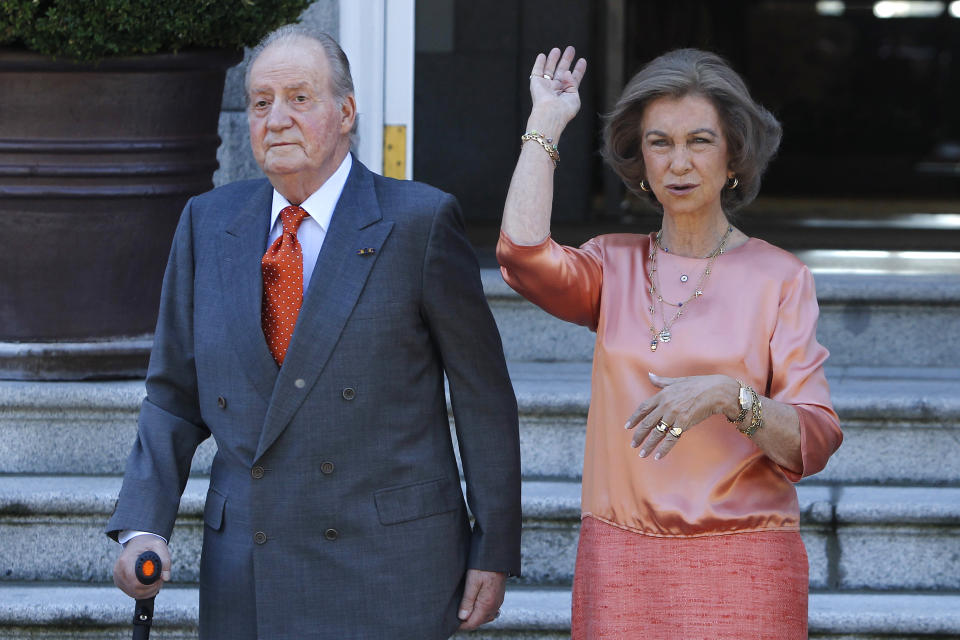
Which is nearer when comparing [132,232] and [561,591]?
[561,591]

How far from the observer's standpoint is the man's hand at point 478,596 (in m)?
2.50

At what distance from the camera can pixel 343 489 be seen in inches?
93.6

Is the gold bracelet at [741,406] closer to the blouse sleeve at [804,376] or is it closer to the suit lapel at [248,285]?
the blouse sleeve at [804,376]

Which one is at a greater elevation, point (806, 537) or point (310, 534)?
point (310, 534)

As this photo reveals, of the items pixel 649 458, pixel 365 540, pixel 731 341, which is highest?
pixel 731 341

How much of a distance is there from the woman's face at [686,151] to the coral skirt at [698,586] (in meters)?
0.60

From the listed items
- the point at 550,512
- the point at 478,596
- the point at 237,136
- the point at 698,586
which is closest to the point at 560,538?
the point at 550,512

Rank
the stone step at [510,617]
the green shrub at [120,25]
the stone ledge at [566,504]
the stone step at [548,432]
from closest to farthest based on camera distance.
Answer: the stone step at [510,617]
the stone ledge at [566,504]
the green shrub at [120,25]
the stone step at [548,432]

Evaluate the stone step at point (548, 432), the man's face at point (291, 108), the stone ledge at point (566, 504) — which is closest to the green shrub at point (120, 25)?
the stone step at point (548, 432)

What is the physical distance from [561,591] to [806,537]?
0.68 meters

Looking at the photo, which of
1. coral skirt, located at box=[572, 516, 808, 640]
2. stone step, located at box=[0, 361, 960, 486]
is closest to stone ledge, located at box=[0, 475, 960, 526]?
stone step, located at box=[0, 361, 960, 486]

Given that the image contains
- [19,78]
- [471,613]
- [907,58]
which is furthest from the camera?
[907,58]

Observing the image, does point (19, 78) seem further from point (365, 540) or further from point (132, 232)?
point (365, 540)

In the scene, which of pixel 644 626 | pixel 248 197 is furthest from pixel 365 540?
pixel 248 197
